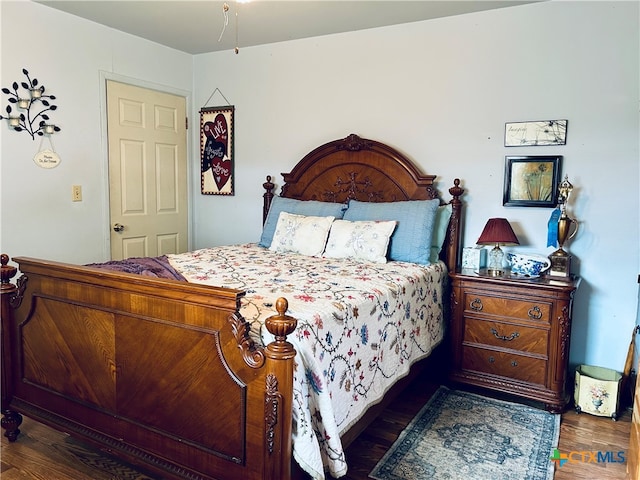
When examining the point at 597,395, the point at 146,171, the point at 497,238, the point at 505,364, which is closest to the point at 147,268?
the point at 146,171

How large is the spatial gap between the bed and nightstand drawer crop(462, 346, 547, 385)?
32 cm

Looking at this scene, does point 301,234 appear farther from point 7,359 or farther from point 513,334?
point 7,359

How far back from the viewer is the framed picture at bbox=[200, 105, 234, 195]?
416 cm

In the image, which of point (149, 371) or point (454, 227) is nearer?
point (149, 371)

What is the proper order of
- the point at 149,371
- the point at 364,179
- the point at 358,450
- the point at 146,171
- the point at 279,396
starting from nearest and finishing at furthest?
1. the point at 279,396
2. the point at 149,371
3. the point at 358,450
4. the point at 364,179
5. the point at 146,171

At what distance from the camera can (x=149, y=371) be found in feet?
5.79

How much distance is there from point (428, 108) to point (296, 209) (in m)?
1.17

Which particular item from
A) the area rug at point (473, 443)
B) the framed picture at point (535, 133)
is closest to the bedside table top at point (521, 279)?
the area rug at point (473, 443)

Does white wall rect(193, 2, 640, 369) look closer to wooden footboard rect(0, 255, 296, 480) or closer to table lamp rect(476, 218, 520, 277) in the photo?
table lamp rect(476, 218, 520, 277)

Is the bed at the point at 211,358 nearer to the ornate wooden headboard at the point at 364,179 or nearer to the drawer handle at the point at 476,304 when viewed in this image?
the drawer handle at the point at 476,304

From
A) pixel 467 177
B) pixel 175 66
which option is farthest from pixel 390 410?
pixel 175 66

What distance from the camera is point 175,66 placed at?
13.4 ft

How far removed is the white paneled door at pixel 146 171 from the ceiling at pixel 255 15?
513 millimetres

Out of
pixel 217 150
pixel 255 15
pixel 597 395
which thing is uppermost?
pixel 255 15
